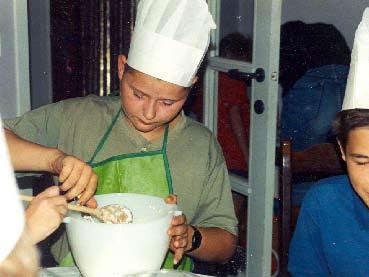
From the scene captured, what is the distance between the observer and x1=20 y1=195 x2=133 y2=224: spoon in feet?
3.91

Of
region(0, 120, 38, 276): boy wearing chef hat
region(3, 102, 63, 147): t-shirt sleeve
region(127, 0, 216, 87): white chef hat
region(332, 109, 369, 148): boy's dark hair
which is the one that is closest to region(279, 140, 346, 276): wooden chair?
region(332, 109, 369, 148): boy's dark hair

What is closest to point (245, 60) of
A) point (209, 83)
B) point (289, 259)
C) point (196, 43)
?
point (209, 83)

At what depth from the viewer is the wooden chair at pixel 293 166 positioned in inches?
63.7

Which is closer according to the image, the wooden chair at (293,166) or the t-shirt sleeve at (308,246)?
the t-shirt sleeve at (308,246)

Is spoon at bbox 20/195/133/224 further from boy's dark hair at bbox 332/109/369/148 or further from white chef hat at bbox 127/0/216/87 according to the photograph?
boy's dark hair at bbox 332/109/369/148

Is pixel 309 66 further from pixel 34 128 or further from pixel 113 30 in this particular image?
pixel 34 128

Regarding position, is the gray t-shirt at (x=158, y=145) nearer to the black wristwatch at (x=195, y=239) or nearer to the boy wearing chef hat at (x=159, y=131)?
the boy wearing chef hat at (x=159, y=131)

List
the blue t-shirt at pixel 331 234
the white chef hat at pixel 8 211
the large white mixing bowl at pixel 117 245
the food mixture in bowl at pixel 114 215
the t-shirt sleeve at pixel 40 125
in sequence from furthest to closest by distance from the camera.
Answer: the t-shirt sleeve at pixel 40 125
the blue t-shirt at pixel 331 234
the food mixture in bowl at pixel 114 215
the large white mixing bowl at pixel 117 245
the white chef hat at pixel 8 211

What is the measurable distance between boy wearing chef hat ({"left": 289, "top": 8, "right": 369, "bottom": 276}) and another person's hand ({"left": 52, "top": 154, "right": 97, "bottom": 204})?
1.79 ft

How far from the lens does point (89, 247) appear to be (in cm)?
113

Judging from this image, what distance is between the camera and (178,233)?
4.25ft

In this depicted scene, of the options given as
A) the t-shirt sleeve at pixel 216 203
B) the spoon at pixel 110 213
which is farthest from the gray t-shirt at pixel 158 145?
the spoon at pixel 110 213

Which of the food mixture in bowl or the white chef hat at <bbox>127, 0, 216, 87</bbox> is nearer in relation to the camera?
the food mixture in bowl

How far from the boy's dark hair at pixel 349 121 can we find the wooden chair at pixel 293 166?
0.19m
